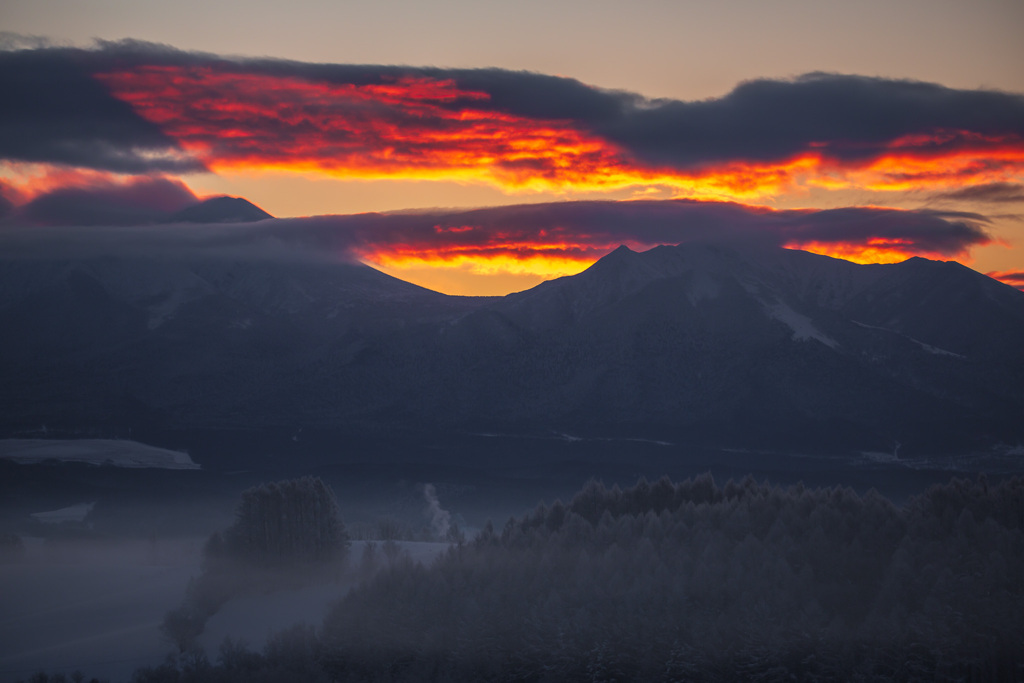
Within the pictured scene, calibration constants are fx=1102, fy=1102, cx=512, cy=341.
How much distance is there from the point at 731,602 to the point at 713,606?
166 cm

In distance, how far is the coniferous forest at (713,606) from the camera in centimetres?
9138

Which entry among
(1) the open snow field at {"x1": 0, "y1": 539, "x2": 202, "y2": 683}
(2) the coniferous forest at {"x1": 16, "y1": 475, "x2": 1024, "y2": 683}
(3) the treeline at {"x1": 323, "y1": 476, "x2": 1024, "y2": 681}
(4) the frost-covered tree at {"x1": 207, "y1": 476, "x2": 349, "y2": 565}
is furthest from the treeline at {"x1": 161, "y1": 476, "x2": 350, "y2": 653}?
(3) the treeline at {"x1": 323, "y1": 476, "x2": 1024, "y2": 681}

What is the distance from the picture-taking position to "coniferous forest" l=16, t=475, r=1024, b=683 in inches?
3597

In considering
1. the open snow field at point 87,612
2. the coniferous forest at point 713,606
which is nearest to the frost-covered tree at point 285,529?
the open snow field at point 87,612

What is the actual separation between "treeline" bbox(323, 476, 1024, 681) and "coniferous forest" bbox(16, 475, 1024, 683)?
0.18 metres

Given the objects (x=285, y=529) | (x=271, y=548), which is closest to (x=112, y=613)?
(x=271, y=548)

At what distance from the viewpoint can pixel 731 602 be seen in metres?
99.9

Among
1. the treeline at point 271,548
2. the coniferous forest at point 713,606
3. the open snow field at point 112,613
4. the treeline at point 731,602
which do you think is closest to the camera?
the treeline at point 731,602

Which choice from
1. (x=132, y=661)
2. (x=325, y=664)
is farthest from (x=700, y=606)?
(x=132, y=661)

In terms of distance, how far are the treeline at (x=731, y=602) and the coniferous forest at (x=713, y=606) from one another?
7.2 inches

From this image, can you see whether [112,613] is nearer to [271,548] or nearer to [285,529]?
[271,548]

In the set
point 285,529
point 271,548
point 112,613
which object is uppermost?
point 285,529

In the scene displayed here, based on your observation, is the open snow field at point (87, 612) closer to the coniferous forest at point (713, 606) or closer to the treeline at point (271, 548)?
the treeline at point (271, 548)

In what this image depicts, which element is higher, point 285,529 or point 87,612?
point 285,529
